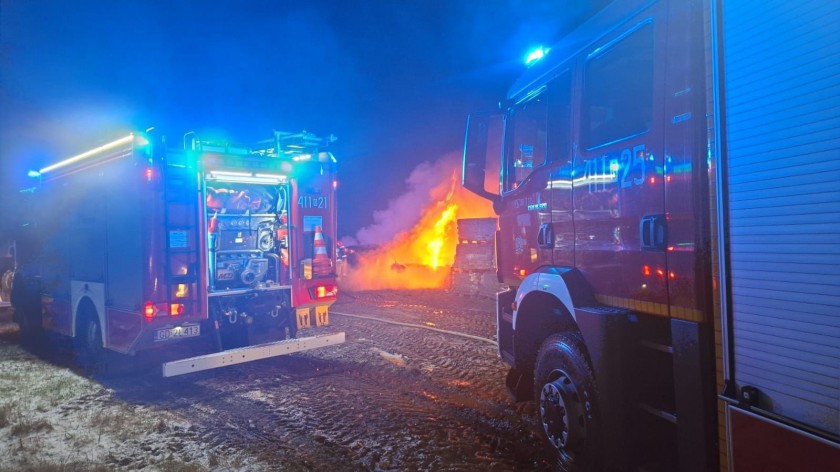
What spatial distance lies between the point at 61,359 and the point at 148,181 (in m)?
4.08

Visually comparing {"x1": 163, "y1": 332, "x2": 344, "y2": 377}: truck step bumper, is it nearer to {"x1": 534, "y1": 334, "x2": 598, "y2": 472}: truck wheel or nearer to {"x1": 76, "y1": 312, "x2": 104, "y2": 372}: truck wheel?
{"x1": 76, "y1": 312, "x2": 104, "y2": 372}: truck wheel

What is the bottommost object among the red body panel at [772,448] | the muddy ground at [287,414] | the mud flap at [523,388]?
the muddy ground at [287,414]

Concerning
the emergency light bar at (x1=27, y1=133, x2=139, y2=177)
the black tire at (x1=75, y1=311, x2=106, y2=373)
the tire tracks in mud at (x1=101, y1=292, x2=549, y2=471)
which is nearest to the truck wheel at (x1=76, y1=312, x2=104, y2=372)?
the black tire at (x1=75, y1=311, x2=106, y2=373)

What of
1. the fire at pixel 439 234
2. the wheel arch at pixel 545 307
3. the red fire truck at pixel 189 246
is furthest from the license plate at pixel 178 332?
the fire at pixel 439 234

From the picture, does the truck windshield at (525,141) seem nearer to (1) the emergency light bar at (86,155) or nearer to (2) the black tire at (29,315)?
(1) the emergency light bar at (86,155)

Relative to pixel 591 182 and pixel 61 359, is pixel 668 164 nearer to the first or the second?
pixel 591 182

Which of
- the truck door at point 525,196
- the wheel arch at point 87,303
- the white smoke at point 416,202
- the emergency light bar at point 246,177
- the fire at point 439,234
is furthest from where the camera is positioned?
the white smoke at point 416,202

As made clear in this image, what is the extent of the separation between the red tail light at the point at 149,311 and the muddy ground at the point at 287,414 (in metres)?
0.97

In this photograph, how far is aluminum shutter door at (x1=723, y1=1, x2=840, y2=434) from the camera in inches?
78.3

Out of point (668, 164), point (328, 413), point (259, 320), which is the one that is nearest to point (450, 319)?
point (259, 320)

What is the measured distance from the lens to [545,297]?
4297 millimetres

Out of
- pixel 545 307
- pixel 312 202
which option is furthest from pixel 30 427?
pixel 545 307

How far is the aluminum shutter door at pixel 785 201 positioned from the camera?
78.3 inches

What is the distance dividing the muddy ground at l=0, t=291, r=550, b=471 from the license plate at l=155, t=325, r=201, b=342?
687 millimetres
